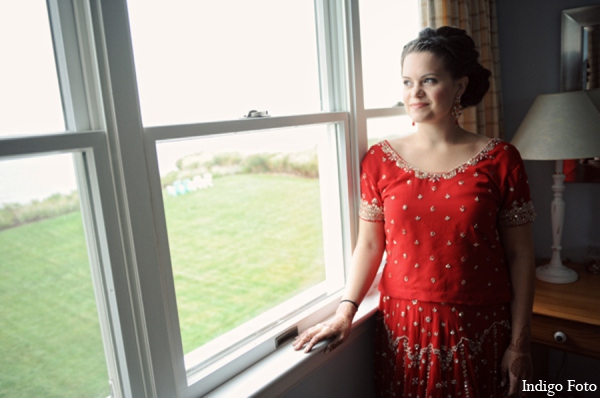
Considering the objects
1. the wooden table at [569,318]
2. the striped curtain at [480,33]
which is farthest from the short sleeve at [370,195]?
the wooden table at [569,318]

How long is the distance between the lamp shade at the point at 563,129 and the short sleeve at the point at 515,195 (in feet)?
1.69

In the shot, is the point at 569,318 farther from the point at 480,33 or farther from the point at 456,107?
the point at 480,33

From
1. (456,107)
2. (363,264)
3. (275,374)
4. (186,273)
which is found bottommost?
(275,374)

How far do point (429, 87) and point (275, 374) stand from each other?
0.94 meters

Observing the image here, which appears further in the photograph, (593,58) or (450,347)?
(593,58)

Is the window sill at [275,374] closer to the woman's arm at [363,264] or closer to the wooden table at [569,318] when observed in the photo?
the woman's arm at [363,264]

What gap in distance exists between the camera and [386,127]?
1.72 m

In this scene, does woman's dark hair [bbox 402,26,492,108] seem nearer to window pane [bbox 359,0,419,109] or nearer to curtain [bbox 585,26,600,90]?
window pane [bbox 359,0,419,109]

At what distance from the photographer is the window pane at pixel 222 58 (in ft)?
3.15

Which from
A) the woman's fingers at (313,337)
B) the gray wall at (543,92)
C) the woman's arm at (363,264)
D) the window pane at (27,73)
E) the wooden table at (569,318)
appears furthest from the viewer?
the gray wall at (543,92)

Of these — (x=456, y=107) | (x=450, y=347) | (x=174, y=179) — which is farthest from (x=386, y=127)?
(x=174, y=179)

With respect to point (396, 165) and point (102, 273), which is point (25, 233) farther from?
point (396, 165)

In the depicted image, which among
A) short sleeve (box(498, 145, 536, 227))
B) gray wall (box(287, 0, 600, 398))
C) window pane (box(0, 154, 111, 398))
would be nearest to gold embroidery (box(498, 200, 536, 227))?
short sleeve (box(498, 145, 536, 227))

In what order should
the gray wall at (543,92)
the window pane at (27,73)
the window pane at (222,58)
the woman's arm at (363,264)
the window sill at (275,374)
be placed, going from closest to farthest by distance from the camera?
the window pane at (27,73) < the window pane at (222,58) < the window sill at (275,374) < the woman's arm at (363,264) < the gray wall at (543,92)
